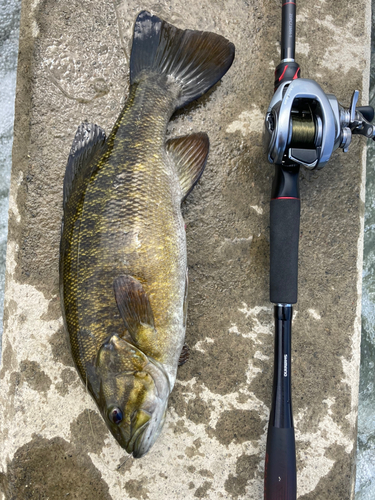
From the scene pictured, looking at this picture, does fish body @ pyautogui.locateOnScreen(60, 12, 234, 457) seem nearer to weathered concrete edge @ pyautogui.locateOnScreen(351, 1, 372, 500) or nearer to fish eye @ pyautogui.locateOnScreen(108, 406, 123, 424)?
fish eye @ pyautogui.locateOnScreen(108, 406, 123, 424)

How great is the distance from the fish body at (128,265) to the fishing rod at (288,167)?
396 millimetres

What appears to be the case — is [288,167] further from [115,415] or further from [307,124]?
[115,415]

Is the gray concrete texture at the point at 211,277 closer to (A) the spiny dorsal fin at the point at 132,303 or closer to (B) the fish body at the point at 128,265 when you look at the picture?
(B) the fish body at the point at 128,265

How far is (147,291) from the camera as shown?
60.9 inches

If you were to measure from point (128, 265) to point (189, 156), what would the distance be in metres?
0.58

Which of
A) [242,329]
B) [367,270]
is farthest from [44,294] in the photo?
[367,270]

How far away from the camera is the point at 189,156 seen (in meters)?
1.76

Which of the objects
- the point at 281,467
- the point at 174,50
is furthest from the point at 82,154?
the point at 281,467

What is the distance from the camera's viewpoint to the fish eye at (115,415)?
1.51m

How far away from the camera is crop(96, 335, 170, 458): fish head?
1.50m

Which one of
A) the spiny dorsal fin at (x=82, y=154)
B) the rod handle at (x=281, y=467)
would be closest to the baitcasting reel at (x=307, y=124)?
the spiny dorsal fin at (x=82, y=154)

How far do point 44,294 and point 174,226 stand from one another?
29.9 inches

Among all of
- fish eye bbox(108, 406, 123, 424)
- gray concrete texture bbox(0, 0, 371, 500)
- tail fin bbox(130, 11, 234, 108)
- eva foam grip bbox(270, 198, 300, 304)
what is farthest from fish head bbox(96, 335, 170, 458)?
tail fin bbox(130, 11, 234, 108)

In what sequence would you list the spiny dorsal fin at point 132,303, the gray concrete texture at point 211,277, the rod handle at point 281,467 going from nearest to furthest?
the spiny dorsal fin at point 132,303
the rod handle at point 281,467
the gray concrete texture at point 211,277
